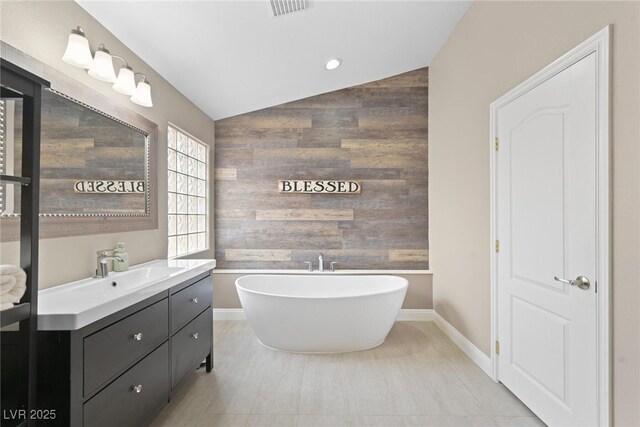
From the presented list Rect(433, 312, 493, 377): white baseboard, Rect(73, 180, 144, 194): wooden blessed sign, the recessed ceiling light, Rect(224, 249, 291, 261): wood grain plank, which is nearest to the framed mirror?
Rect(73, 180, 144, 194): wooden blessed sign

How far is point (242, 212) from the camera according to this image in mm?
4359

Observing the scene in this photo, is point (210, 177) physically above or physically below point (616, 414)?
above

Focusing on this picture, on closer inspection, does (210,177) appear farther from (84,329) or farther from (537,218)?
(537,218)

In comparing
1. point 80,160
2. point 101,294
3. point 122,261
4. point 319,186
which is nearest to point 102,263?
point 122,261

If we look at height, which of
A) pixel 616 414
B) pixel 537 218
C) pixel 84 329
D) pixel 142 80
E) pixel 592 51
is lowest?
pixel 616 414

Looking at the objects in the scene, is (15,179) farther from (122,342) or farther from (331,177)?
(331,177)

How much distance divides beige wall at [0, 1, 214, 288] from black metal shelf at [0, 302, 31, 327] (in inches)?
18.8

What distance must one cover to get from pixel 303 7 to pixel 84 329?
247cm

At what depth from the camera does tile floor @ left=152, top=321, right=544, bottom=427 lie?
212 centimetres

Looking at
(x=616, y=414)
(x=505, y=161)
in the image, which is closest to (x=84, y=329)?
(x=616, y=414)

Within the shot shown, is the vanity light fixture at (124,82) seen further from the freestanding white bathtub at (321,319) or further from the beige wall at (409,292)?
the beige wall at (409,292)

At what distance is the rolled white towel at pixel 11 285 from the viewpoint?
1.16 meters

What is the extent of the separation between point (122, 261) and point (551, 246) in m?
2.64

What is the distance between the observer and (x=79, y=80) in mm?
2049
